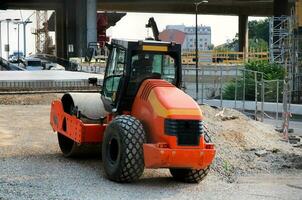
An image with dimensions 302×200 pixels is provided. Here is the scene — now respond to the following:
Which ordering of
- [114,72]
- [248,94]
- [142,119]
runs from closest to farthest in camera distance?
[142,119], [114,72], [248,94]

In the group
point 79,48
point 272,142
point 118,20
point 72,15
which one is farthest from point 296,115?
point 118,20

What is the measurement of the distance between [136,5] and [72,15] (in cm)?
2333

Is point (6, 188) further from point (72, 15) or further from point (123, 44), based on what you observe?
point (72, 15)

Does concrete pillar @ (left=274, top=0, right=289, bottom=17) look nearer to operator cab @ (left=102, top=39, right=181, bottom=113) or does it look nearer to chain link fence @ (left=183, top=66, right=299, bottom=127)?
chain link fence @ (left=183, top=66, right=299, bottom=127)

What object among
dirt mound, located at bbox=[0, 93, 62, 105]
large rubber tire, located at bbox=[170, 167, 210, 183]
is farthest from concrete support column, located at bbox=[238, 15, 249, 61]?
large rubber tire, located at bbox=[170, 167, 210, 183]

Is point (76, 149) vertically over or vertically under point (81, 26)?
under

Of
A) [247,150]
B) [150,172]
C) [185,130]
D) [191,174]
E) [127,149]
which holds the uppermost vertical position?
[185,130]

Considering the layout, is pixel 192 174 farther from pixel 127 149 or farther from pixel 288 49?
pixel 288 49

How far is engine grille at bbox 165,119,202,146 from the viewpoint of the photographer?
936 cm

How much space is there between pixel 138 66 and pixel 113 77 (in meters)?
0.69

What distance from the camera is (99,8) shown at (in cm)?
10094

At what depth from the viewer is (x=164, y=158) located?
9219mm

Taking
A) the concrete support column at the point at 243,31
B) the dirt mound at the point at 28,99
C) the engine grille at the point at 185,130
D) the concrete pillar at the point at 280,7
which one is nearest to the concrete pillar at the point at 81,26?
the concrete pillar at the point at 280,7

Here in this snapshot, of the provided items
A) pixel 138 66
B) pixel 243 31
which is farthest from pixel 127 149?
pixel 243 31
